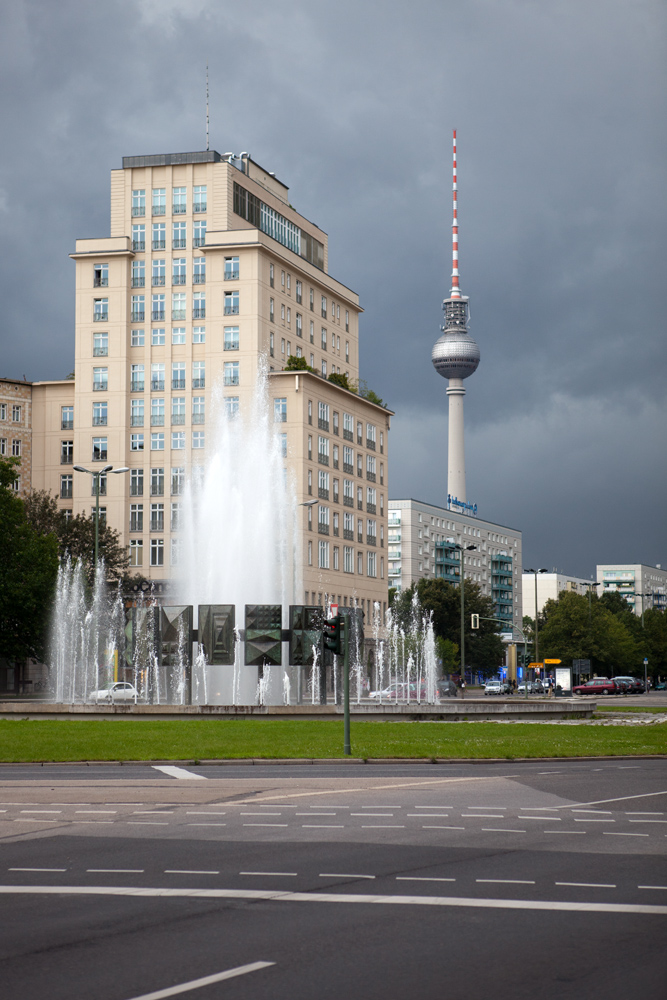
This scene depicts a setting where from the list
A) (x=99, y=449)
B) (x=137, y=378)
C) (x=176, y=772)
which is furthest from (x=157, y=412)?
(x=176, y=772)

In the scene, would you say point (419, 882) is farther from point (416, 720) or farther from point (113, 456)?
point (113, 456)

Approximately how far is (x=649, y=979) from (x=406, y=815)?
9.04 meters

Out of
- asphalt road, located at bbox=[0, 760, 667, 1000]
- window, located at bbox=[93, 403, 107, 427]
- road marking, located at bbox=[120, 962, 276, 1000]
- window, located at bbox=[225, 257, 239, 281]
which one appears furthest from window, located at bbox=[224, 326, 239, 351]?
road marking, located at bbox=[120, 962, 276, 1000]

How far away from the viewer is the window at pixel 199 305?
9225 cm

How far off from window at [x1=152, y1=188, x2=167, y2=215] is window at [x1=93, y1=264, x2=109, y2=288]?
18.2 ft

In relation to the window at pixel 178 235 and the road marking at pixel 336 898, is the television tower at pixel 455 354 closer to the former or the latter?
the window at pixel 178 235

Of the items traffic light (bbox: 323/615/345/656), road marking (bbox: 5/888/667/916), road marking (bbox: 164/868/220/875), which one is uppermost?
traffic light (bbox: 323/615/345/656)

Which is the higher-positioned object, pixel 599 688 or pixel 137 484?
pixel 137 484

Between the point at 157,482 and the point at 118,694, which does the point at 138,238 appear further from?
the point at 118,694

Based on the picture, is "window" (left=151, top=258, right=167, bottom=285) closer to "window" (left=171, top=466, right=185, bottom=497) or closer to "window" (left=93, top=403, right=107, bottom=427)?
"window" (left=93, top=403, right=107, bottom=427)

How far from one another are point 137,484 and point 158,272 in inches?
624

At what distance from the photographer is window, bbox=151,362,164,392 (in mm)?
92875

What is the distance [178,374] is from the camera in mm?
92562

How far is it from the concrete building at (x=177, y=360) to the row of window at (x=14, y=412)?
13.9 inches
